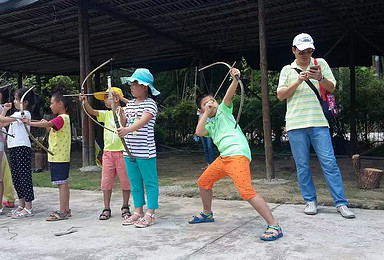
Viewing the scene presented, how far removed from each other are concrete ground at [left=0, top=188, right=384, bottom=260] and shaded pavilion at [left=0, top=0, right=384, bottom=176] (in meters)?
2.30

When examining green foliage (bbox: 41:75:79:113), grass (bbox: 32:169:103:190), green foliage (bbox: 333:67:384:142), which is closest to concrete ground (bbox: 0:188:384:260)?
grass (bbox: 32:169:103:190)

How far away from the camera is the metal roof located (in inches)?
302

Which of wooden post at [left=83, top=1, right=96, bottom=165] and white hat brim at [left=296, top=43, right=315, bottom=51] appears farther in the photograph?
wooden post at [left=83, top=1, right=96, bottom=165]

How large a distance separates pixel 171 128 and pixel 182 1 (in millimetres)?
7633

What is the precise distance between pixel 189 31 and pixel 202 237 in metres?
6.76

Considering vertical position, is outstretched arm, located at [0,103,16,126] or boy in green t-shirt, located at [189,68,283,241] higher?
outstretched arm, located at [0,103,16,126]

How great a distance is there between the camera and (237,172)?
3.30 metres

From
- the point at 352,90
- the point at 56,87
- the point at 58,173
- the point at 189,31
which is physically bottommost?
the point at 58,173

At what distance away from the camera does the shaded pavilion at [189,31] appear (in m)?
7.57

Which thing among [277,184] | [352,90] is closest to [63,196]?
[277,184]

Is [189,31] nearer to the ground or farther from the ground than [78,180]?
farther from the ground

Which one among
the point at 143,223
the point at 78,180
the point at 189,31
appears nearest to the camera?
the point at 143,223

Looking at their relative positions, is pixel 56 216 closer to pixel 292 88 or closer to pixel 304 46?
pixel 292 88

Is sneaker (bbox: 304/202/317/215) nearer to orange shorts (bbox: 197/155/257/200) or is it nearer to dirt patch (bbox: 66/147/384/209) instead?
dirt patch (bbox: 66/147/384/209)
